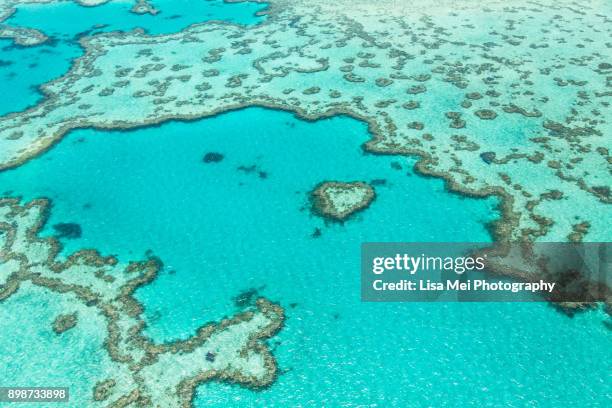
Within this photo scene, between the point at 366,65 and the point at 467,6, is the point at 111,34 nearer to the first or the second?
the point at 366,65

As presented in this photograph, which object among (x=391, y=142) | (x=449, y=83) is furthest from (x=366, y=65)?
(x=391, y=142)

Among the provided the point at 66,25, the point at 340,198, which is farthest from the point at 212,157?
the point at 66,25

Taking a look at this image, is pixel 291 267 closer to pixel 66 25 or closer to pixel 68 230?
pixel 68 230

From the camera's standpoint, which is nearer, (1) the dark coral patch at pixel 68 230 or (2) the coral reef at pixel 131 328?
(2) the coral reef at pixel 131 328

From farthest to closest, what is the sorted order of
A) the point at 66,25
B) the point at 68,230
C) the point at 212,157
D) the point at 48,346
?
the point at 66,25
the point at 212,157
the point at 68,230
the point at 48,346

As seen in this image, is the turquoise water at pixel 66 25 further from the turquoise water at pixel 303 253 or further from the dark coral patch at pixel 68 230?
the dark coral patch at pixel 68 230

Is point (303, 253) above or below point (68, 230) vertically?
above

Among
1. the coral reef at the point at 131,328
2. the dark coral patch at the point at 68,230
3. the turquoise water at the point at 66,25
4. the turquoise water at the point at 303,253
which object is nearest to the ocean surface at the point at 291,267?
the turquoise water at the point at 303,253
